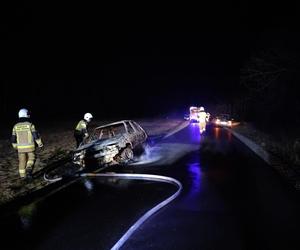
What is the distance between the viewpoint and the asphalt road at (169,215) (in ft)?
15.7

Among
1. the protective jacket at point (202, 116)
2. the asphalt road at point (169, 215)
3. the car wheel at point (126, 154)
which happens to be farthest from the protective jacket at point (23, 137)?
the protective jacket at point (202, 116)

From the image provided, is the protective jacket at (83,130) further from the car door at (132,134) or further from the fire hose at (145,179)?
the fire hose at (145,179)

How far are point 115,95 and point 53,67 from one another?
49983mm

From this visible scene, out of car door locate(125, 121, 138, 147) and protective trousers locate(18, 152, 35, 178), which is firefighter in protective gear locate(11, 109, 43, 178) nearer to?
protective trousers locate(18, 152, 35, 178)

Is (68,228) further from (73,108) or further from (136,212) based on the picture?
(73,108)

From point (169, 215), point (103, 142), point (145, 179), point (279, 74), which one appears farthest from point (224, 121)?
point (169, 215)

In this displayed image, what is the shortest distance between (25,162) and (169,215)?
16.0 ft

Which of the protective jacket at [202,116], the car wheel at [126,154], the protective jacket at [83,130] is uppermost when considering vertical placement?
the protective jacket at [83,130]

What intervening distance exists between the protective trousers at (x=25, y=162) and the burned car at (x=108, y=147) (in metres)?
1.91

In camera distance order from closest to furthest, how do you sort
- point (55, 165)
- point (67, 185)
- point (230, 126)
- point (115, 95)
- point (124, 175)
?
point (67, 185), point (124, 175), point (55, 165), point (230, 126), point (115, 95)

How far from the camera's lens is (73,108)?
202 ft

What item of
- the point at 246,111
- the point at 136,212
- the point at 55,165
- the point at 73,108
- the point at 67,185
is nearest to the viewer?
the point at 136,212

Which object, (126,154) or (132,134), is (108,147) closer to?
(126,154)

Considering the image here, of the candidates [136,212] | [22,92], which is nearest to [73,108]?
[22,92]
